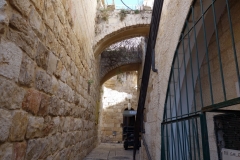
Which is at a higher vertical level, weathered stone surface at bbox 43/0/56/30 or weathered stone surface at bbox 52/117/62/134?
weathered stone surface at bbox 43/0/56/30

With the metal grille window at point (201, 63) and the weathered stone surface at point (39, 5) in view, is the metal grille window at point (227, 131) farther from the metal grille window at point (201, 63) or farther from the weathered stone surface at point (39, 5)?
the weathered stone surface at point (39, 5)

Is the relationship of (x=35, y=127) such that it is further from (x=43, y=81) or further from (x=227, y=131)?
(x=227, y=131)

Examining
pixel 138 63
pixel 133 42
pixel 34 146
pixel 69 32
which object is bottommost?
pixel 34 146

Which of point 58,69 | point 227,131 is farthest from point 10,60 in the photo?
point 227,131

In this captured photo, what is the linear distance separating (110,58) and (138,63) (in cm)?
110

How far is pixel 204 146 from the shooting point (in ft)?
3.83

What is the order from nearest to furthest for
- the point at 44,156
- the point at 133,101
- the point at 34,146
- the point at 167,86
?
the point at 34,146
the point at 44,156
the point at 167,86
the point at 133,101

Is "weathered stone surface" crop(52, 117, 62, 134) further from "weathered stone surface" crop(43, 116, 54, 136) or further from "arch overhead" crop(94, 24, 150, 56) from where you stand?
"arch overhead" crop(94, 24, 150, 56)

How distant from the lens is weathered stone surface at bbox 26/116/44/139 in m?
1.44

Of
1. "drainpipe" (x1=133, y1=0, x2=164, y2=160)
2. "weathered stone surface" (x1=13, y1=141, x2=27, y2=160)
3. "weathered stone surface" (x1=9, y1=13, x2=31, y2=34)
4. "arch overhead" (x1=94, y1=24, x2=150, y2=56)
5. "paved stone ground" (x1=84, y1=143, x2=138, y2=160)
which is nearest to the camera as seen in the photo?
"weathered stone surface" (x1=9, y1=13, x2=31, y2=34)

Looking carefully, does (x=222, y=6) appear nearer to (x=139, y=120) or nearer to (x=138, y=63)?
(x=139, y=120)

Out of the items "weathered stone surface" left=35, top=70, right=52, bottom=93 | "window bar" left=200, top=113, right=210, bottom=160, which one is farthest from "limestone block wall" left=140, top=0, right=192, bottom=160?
"weathered stone surface" left=35, top=70, right=52, bottom=93

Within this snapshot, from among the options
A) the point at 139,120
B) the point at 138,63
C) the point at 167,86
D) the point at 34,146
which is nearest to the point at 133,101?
the point at 138,63

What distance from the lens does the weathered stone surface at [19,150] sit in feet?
4.05
